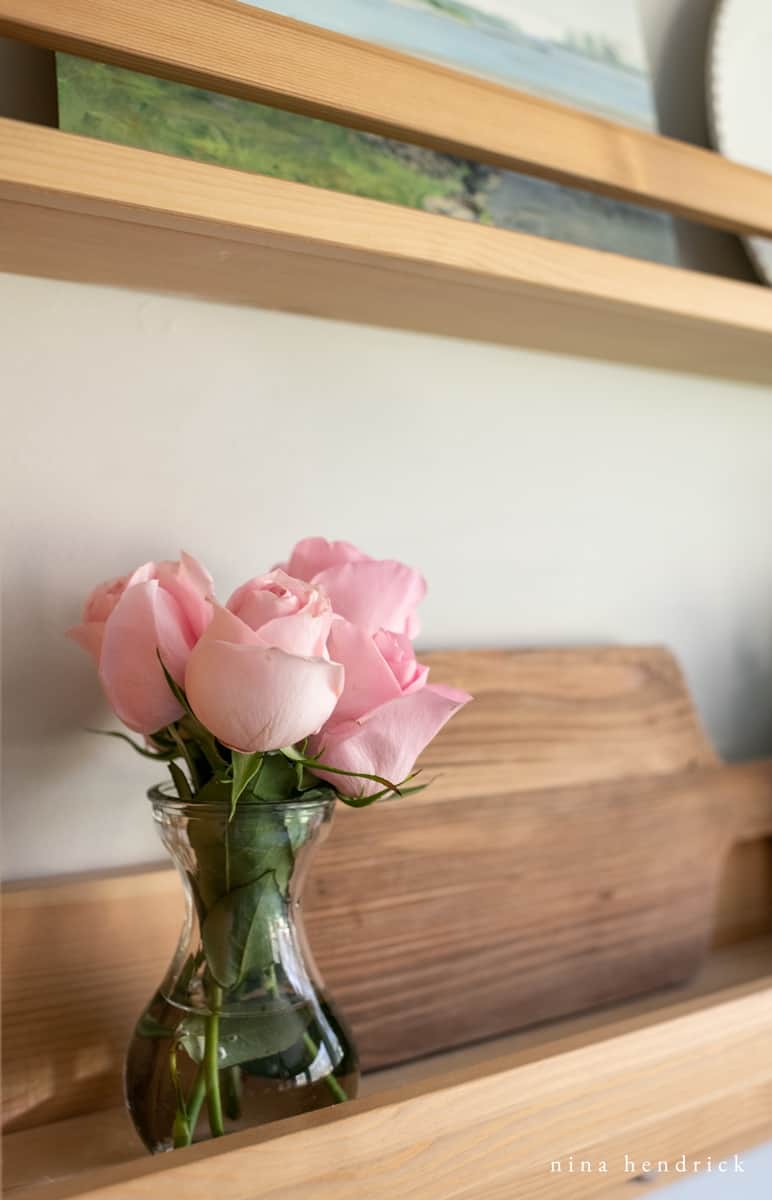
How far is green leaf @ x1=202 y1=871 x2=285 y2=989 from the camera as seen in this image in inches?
19.9

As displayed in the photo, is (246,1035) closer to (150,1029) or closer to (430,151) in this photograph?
(150,1029)

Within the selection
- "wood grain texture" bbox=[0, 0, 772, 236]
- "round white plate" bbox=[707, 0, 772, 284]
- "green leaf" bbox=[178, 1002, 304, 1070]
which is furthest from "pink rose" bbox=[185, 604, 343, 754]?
"round white plate" bbox=[707, 0, 772, 284]

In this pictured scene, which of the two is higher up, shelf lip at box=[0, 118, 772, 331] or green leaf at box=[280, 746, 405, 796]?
shelf lip at box=[0, 118, 772, 331]

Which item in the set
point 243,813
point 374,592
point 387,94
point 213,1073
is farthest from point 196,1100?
point 387,94

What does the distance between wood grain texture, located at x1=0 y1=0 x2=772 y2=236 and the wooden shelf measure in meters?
0.48

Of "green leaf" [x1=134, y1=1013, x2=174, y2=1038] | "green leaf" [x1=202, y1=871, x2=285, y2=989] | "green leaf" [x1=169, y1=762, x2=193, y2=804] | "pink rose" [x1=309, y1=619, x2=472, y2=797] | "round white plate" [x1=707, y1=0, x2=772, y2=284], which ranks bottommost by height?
"green leaf" [x1=134, y1=1013, x2=174, y2=1038]

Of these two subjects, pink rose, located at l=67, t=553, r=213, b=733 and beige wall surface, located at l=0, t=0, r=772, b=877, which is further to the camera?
beige wall surface, located at l=0, t=0, r=772, b=877

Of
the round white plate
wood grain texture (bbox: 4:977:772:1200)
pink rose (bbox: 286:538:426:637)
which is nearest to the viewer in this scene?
wood grain texture (bbox: 4:977:772:1200)

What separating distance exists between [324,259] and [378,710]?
0.24 metres

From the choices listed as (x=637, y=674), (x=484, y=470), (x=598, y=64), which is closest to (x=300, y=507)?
(x=484, y=470)

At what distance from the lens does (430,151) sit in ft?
2.31

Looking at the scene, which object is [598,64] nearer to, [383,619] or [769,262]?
[769,262]

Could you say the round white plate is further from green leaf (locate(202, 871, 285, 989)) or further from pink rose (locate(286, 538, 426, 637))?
green leaf (locate(202, 871, 285, 989))

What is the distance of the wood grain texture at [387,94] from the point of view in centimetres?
49
